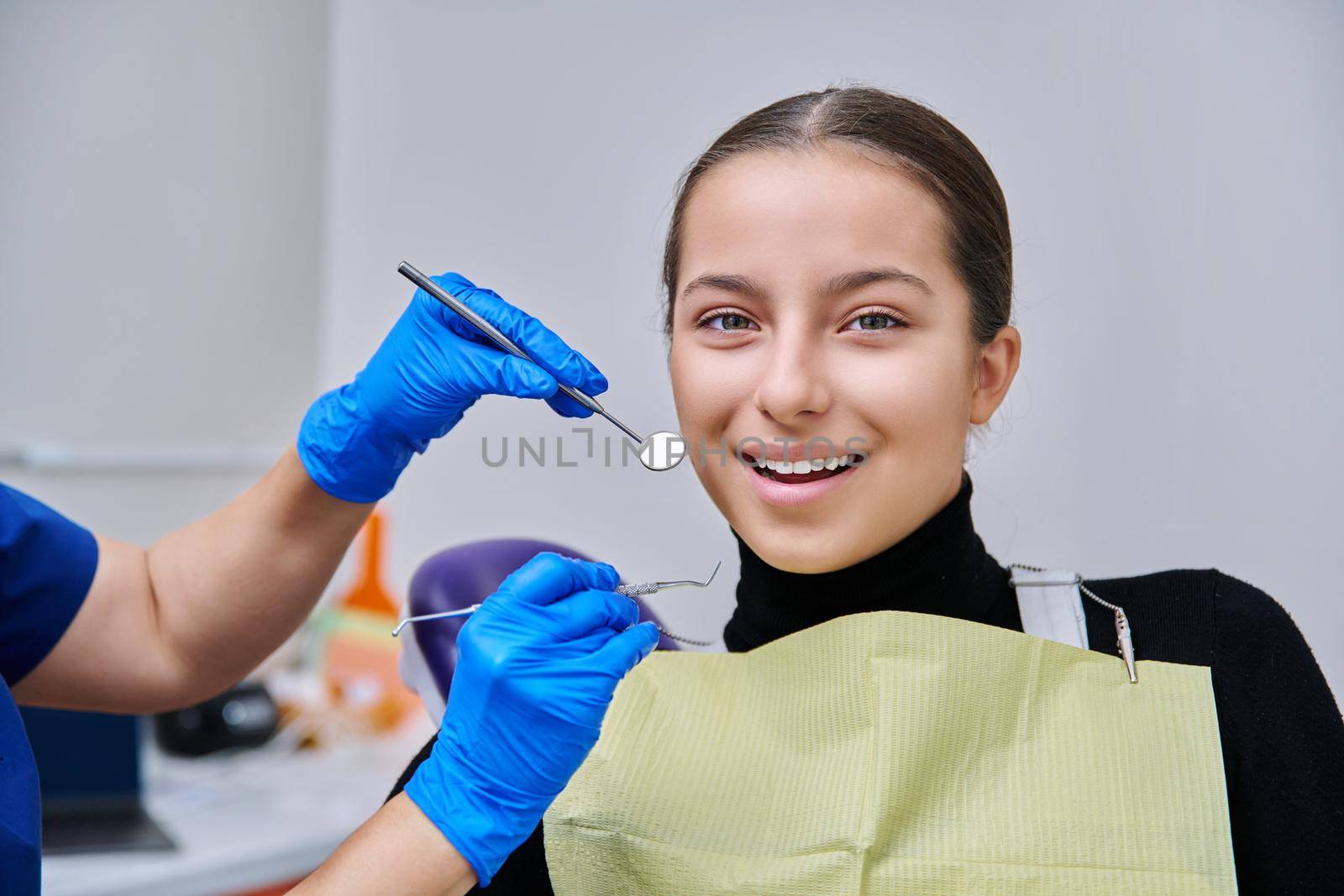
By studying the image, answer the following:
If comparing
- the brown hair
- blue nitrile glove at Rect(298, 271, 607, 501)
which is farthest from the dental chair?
the brown hair

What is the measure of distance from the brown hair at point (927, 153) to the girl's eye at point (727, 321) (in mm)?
134

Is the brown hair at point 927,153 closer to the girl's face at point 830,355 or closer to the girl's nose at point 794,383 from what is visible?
the girl's face at point 830,355

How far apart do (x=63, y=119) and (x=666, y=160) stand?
4.25 ft

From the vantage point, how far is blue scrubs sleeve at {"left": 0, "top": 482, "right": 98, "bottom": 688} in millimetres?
1152

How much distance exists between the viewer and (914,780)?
87 centimetres

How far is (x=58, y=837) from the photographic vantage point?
1681 millimetres

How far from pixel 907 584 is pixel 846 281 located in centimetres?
27

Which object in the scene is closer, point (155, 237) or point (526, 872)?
point (526, 872)

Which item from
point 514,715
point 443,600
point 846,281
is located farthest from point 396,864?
point 846,281

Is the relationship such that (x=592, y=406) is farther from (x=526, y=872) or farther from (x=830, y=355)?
(x=526, y=872)

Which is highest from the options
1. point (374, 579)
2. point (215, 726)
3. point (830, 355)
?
point (830, 355)

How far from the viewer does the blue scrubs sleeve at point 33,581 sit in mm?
1152

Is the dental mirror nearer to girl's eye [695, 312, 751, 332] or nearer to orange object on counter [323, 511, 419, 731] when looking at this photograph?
girl's eye [695, 312, 751, 332]

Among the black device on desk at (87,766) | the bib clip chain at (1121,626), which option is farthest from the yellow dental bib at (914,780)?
the black device on desk at (87,766)
